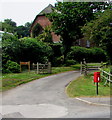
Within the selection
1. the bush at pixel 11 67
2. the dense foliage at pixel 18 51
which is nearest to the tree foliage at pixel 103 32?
the bush at pixel 11 67

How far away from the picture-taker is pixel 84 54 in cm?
3566

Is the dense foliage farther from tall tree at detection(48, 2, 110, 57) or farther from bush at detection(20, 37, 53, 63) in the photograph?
tall tree at detection(48, 2, 110, 57)

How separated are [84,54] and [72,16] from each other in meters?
12.2

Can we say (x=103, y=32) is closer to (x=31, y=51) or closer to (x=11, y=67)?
(x=11, y=67)

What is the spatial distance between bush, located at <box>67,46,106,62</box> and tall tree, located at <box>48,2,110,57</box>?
7.54m

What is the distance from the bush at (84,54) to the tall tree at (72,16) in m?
7.54

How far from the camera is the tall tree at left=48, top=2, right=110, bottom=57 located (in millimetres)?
24547

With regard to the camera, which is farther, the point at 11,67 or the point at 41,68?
the point at 41,68

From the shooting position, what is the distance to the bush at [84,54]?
1348 inches

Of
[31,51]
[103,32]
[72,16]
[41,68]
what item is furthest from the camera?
[72,16]

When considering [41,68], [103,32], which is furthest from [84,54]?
[103,32]

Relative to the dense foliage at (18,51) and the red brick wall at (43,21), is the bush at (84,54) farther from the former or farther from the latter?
the red brick wall at (43,21)

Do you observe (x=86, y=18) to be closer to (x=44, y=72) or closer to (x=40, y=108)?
(x=44, y=72)

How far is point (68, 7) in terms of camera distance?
2548cm
